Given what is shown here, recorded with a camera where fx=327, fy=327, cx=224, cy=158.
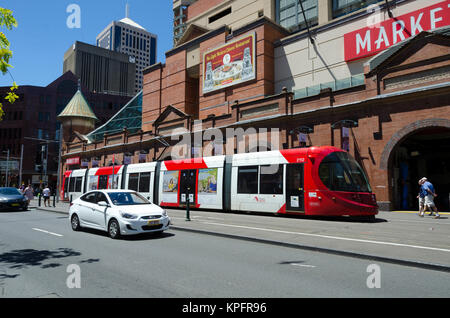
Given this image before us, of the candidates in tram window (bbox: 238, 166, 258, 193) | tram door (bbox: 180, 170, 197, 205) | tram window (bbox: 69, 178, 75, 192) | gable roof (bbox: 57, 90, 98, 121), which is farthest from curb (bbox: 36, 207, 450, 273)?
gable roof (bbox: 57, 90, 98, 121)

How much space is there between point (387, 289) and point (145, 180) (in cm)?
1921

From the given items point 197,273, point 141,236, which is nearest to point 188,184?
point 141,236

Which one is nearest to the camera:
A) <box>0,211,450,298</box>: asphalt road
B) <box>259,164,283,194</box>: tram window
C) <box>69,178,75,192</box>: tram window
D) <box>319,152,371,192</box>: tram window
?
<box>0,211,450,298</box>: asphalt road

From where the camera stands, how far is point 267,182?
16078 millimetres

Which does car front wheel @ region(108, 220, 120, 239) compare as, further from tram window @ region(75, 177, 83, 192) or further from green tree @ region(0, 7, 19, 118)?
tram window @ region(75, 177, 83, 192)

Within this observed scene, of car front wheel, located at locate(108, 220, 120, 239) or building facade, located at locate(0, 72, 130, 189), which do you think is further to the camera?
building facade, located at locate(0, 72, 130, 189)

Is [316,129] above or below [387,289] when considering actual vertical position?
above

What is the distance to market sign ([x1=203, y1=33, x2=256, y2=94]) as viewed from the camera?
29.9 meters

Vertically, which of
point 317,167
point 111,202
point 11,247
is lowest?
point 11,247

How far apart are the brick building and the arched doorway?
0.07 m

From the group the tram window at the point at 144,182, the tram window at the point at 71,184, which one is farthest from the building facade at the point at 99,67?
the tram window at the point at 144,182
